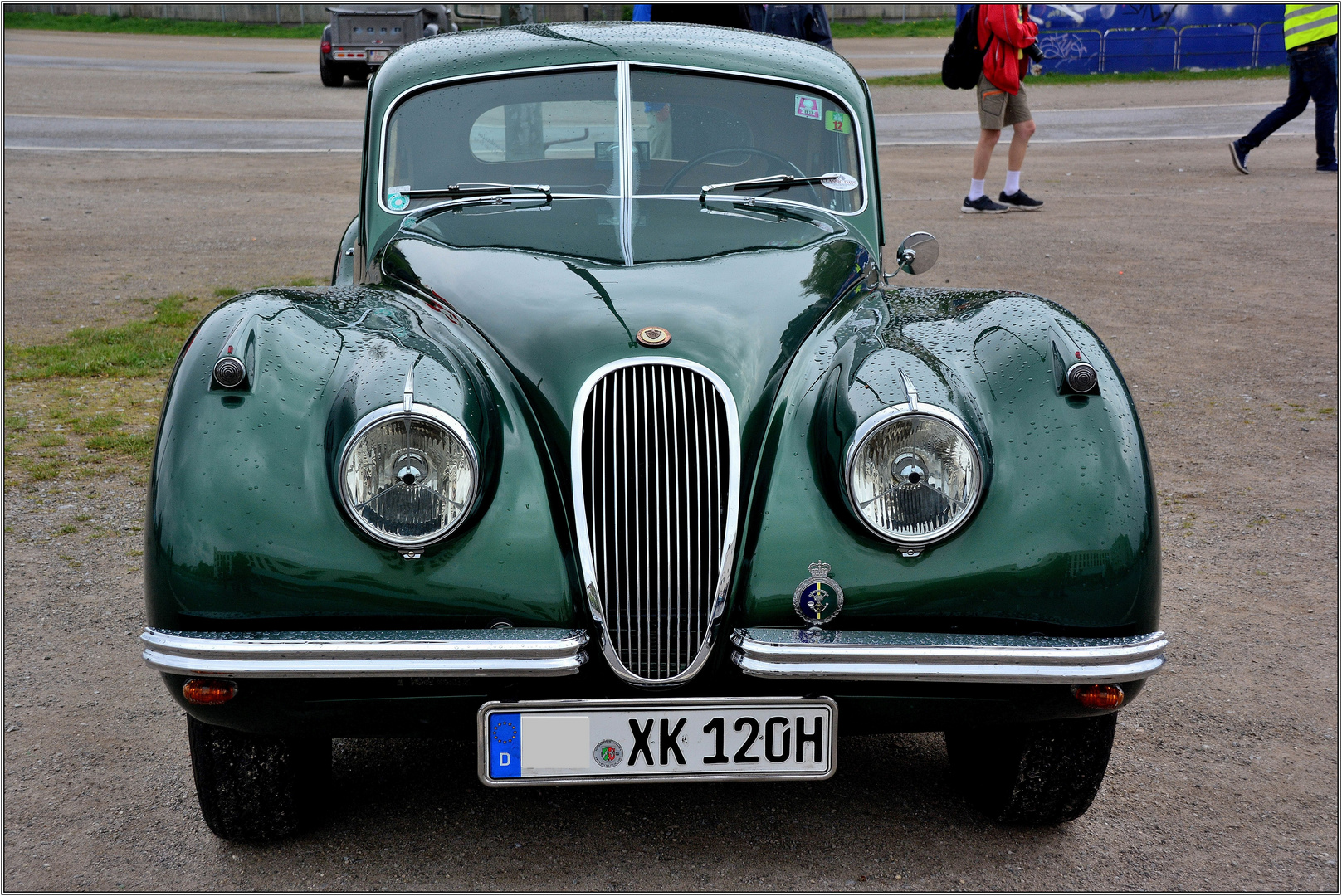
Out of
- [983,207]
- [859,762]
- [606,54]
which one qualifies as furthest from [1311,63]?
[859,762]

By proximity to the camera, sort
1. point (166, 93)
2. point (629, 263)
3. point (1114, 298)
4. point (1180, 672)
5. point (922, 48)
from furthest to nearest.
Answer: point (922, 48)
point (166, 93)
point (1114, 298)
point (1180, 672)
point (629, 263)

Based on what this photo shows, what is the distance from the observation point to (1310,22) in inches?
448

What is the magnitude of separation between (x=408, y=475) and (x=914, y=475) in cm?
103

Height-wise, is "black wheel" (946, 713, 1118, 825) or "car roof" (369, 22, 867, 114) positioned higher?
"car roof" (369, 22, 867, 114)

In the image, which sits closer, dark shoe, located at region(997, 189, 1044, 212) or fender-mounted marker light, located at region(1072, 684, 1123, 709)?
fender-mounted marker light, located at region(1072, 684, 1123, 709)

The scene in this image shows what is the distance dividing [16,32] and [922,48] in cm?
2258

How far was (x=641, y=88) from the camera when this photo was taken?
153 inches

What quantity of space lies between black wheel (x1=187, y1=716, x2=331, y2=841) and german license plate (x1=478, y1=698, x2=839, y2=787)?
0.55 m

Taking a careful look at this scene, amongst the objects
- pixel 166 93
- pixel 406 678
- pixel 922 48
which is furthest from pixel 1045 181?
pixel 922 48

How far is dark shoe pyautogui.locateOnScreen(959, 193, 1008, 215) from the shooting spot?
36.4ft

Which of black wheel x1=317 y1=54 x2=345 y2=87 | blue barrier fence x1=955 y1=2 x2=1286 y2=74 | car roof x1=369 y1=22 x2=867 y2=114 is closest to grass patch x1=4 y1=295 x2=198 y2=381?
car roof x1=369 y1=22 x2=867 y2=114

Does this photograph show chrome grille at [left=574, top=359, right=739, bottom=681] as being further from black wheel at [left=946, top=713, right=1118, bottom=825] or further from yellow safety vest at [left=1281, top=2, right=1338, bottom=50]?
yellow safety vest at [left=1281, top=2, right=1338, bottom=50]

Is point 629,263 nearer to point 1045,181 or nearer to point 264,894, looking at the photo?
point 264,894

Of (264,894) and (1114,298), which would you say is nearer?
(264,894)
